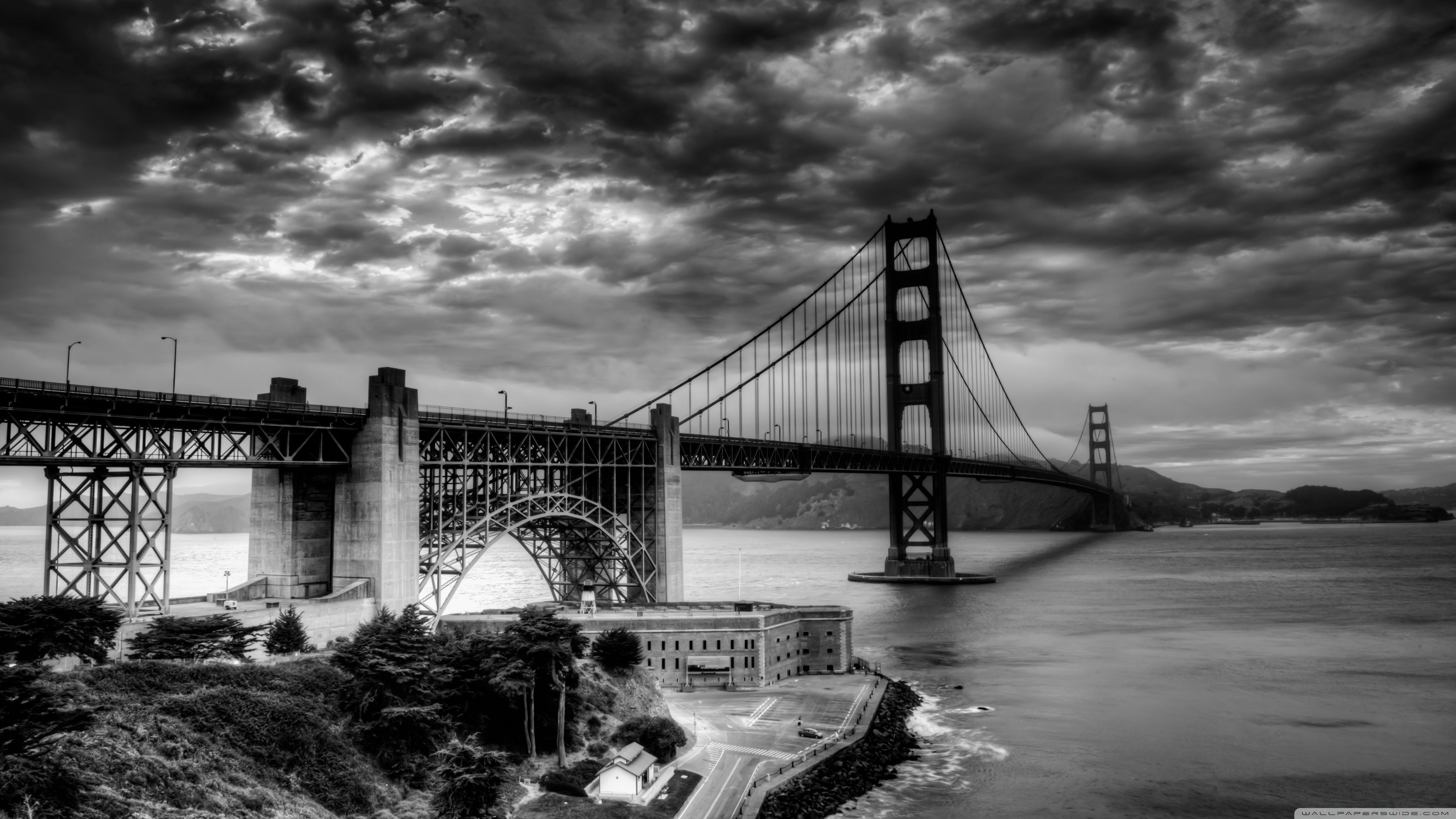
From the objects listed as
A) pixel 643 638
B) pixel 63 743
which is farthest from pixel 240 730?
pixel 643 638

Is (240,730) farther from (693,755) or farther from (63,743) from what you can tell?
(693,755)

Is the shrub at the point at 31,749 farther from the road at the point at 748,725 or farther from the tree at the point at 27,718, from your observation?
the road at the point at 748,725

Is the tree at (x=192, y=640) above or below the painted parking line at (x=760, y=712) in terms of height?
above

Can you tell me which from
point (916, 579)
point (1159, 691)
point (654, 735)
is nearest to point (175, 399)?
point (654, 735)

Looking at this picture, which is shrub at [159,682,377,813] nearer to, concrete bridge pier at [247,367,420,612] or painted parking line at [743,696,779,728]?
concrete bridge pier at [247,367,420,612]

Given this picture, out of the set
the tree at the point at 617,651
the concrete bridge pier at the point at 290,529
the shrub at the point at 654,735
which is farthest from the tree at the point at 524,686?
the concrete bridge pier at the point at 290,529
